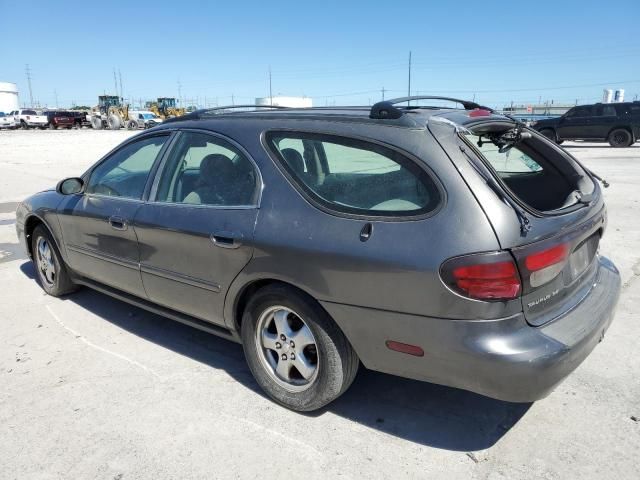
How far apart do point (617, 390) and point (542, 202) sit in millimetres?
1236

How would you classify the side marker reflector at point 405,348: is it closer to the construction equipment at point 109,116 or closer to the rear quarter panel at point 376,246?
the rear quarter panel at point 376,246

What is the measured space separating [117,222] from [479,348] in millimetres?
2550

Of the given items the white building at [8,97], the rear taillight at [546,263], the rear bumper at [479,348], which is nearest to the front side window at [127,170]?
the rear bumper at [479,348]

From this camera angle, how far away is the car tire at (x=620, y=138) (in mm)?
20703

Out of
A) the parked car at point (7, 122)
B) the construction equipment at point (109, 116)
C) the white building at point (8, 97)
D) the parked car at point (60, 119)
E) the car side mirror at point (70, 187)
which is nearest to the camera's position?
the car side mirror at point (70, 187)

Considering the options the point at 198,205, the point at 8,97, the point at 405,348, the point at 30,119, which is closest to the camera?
the point at 405,348

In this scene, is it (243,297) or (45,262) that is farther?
(45,262)

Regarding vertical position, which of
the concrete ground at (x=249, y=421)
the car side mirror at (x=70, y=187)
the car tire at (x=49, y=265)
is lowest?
the concrete ground at (x=249, y=421)

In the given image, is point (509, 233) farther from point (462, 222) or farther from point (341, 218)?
point (341, 218)

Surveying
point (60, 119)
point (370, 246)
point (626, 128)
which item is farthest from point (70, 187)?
point (60, 119)

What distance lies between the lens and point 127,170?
12.9 feet

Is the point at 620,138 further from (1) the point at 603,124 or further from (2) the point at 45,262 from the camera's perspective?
(2) the point at 45,262

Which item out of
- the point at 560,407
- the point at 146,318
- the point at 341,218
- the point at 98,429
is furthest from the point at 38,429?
the point at 560,407

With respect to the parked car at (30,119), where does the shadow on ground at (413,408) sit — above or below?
below
